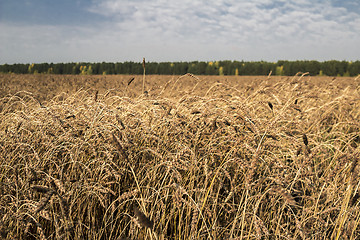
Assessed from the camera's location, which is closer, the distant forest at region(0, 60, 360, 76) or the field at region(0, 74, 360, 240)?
the field at region(0, 74, 360, 240)

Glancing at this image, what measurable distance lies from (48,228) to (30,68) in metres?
35.9

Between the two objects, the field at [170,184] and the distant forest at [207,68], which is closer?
the field at [170,184]

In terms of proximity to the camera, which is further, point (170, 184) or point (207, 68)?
point (207, 68)

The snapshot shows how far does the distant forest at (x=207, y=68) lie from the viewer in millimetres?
33156

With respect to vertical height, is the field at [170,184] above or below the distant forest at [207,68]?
below

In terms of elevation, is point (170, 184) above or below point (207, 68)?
below

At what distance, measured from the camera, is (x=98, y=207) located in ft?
6.95

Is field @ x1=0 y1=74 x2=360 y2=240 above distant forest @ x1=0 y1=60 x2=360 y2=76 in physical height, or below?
below

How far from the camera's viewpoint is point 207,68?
3434cm

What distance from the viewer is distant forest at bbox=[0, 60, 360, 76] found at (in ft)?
109

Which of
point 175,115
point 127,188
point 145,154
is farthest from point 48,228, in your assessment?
point 175,115

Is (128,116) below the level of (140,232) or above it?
above

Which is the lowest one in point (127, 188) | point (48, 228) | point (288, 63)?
point (48, 228)

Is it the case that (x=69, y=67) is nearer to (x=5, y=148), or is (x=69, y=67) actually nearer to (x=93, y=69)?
(x=93, y=69)
